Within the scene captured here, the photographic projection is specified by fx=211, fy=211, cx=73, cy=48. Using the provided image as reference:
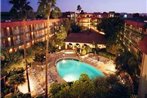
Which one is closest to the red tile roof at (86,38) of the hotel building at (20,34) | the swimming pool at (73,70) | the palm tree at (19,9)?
the hotel building at (20,34)

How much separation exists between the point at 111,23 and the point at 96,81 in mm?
33841

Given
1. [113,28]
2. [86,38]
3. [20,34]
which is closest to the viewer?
[20,34]

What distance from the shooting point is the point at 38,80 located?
34.6m

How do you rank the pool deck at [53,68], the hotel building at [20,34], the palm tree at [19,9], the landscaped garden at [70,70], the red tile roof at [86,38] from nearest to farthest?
the landscaped garden at [70,70]
the palm tree at [19,9]
the pool deck at [53,68]
the hotel building at [20,34]
the red tile roof at [86,38]

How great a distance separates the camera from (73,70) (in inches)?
1692

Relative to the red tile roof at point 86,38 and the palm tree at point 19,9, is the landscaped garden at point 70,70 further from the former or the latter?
the palm tree at point 19,9

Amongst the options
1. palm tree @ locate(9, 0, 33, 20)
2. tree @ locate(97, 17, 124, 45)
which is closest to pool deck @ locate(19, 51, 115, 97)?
tree @ locate(97, 17, 124, 45)

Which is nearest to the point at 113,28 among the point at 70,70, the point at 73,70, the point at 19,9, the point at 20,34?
the point at 73,70

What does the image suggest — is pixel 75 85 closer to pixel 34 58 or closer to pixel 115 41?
pixel 34 58

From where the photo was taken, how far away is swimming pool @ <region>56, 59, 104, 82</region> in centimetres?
3897

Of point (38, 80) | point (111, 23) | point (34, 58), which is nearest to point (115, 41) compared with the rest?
point (111, 23)

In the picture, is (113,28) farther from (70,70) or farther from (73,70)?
(70,70)

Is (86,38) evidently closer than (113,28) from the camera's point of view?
No

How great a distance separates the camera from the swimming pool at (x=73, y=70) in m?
39.0
